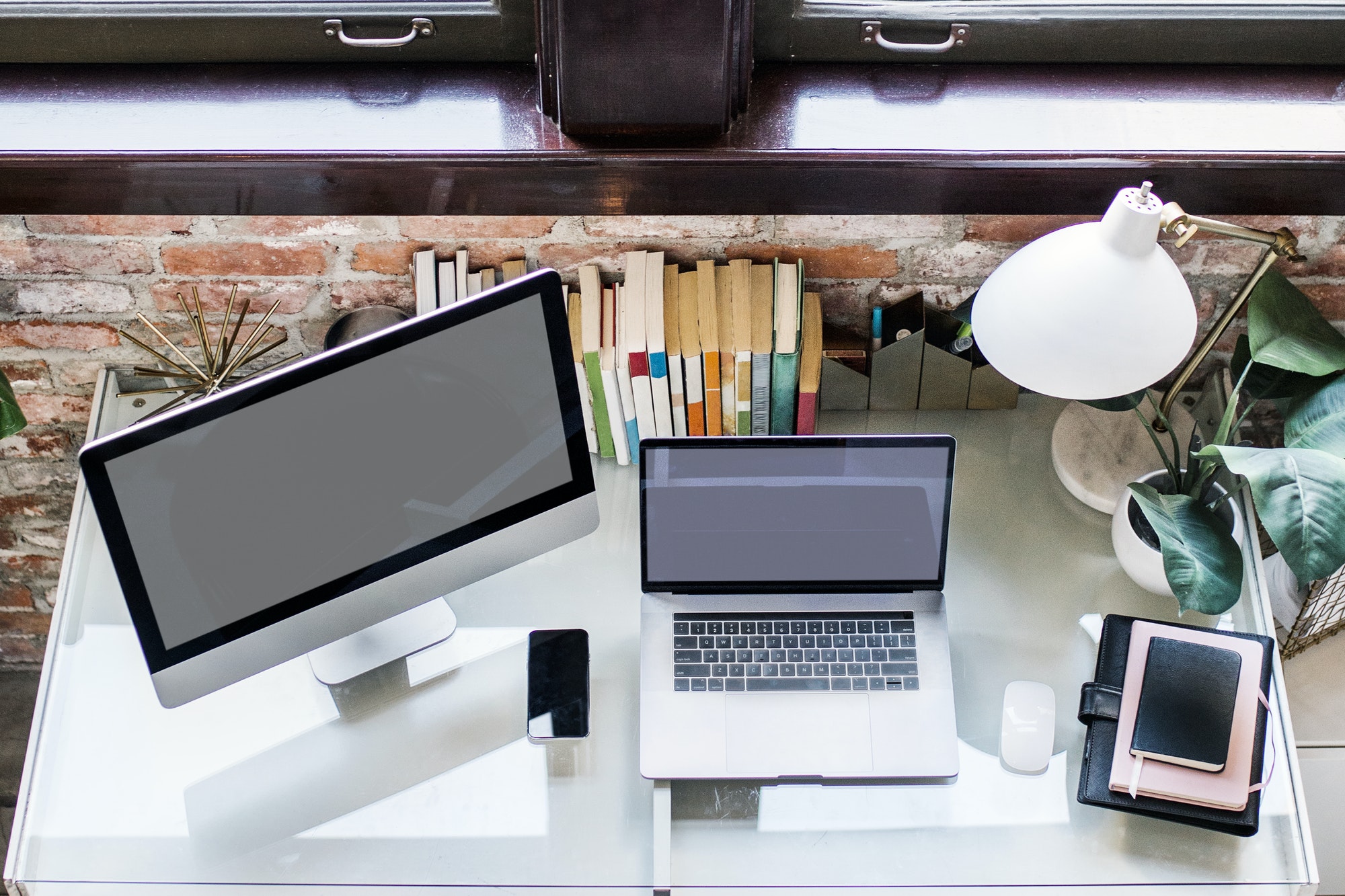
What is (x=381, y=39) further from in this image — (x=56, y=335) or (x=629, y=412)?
(x=56, y=335)

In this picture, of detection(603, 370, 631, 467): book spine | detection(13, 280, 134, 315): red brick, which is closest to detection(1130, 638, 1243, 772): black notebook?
detection(603, 370, 631, 467): book spine

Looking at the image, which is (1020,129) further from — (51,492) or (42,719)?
(51,492)

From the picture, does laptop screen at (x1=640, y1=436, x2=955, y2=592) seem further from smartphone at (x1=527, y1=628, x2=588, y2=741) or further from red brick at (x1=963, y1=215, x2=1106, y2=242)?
red brick at (x1=963, y1=215, x2=1106, y2=242)

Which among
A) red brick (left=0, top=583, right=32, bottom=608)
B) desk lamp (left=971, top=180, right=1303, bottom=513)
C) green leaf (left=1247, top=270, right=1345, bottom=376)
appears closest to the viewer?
desk lamp (left=971, top=180, right=1303, bottom=513)

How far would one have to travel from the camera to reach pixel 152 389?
5.15 ft

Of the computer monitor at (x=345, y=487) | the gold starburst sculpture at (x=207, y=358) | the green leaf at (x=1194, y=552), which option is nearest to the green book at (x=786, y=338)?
the computer monitor at (x=345, y=487)

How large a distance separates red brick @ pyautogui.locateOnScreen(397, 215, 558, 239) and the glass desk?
1.49ft

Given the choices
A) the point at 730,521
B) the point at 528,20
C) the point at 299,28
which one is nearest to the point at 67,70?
the point at 299,28

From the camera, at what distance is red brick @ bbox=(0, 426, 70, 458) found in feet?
6.01

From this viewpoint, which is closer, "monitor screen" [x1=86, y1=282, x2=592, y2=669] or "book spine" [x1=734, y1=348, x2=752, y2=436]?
"monitor screen" [x1=86, y1=282, x2=592, y2=669]

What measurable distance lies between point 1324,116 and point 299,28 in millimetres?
1265

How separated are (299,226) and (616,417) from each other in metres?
0.51

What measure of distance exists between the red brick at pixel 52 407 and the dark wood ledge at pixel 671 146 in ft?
1.60

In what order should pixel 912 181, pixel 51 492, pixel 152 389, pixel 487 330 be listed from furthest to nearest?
pixel 51 492, pixel 152 389, pixel 912 181, pixel 487 330
